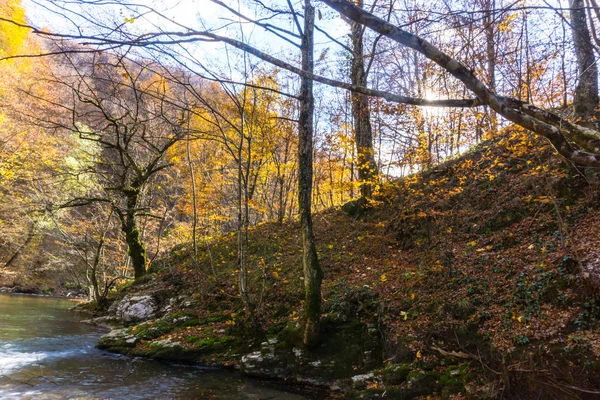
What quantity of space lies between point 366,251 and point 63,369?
8191 mm

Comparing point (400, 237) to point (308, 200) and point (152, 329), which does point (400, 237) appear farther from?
point (152, 329)

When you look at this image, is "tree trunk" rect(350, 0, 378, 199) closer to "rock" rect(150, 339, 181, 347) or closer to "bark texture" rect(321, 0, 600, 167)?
"rock" rect(150, 339, 181, 347)

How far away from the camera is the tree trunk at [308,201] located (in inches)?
276

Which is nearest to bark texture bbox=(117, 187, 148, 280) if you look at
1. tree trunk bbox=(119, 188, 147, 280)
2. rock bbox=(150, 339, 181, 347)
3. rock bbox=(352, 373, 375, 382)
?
tree trunk bbox=(119, 188, 147, 280)

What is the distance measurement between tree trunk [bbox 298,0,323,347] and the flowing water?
1.53 m

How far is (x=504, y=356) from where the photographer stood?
4703 mm

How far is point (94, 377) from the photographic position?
669cm

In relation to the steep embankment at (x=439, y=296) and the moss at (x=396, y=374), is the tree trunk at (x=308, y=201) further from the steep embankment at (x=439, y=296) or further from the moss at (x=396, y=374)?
the moss at (x=396, y=374)

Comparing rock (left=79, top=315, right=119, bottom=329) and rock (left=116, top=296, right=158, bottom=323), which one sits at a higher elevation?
rock (left=116, top=296, right=158, bottom=323)

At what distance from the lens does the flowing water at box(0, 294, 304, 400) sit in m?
5.88

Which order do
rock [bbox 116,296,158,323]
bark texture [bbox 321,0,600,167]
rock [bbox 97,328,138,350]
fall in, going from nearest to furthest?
1. bark texture [bbox 321,0,600,167]
2. rock [bbox 97,328,138,350]
3. rock [bbox 116,296,158,323]

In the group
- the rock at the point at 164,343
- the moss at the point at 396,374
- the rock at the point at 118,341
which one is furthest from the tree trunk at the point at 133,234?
the moss at the point at 396,374

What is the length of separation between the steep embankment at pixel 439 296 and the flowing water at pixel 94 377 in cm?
62

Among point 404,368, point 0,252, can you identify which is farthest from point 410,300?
point 0,252
